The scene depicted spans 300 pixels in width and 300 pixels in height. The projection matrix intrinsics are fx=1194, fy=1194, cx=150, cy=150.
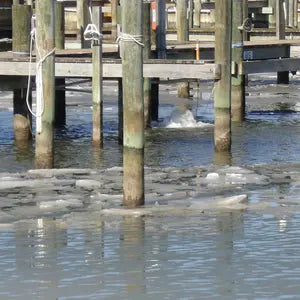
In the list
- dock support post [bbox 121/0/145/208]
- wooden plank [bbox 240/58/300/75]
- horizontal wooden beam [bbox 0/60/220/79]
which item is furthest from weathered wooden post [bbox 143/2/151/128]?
dock support post [bbox 121/0/145/208]

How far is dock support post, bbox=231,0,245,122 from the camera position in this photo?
820 inches

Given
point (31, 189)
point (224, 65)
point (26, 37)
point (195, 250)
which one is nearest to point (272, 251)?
point (195, 250)

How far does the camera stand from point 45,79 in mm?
14859

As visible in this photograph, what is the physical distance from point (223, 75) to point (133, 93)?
5661 mm

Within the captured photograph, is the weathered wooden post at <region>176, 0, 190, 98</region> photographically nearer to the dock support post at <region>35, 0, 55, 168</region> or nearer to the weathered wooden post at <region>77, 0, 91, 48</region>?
the weathered wooden post at <region>77, 0, 91, 48</region>

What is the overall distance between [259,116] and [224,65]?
6.97 metres

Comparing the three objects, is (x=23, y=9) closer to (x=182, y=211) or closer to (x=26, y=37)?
(x=26, y=37)

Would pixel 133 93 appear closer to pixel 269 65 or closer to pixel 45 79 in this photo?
pixel 45 79

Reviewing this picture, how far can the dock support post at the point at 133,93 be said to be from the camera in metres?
11.4

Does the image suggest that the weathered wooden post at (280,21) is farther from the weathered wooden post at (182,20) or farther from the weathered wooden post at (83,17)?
the weathered wooden post at (83,17)

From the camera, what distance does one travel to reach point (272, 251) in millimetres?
10227

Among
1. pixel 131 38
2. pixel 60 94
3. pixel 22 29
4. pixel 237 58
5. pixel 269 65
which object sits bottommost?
pixel 60 94

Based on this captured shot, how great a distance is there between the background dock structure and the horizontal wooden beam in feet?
0.05

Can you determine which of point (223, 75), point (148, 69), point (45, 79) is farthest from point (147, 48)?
point (45, 79)
